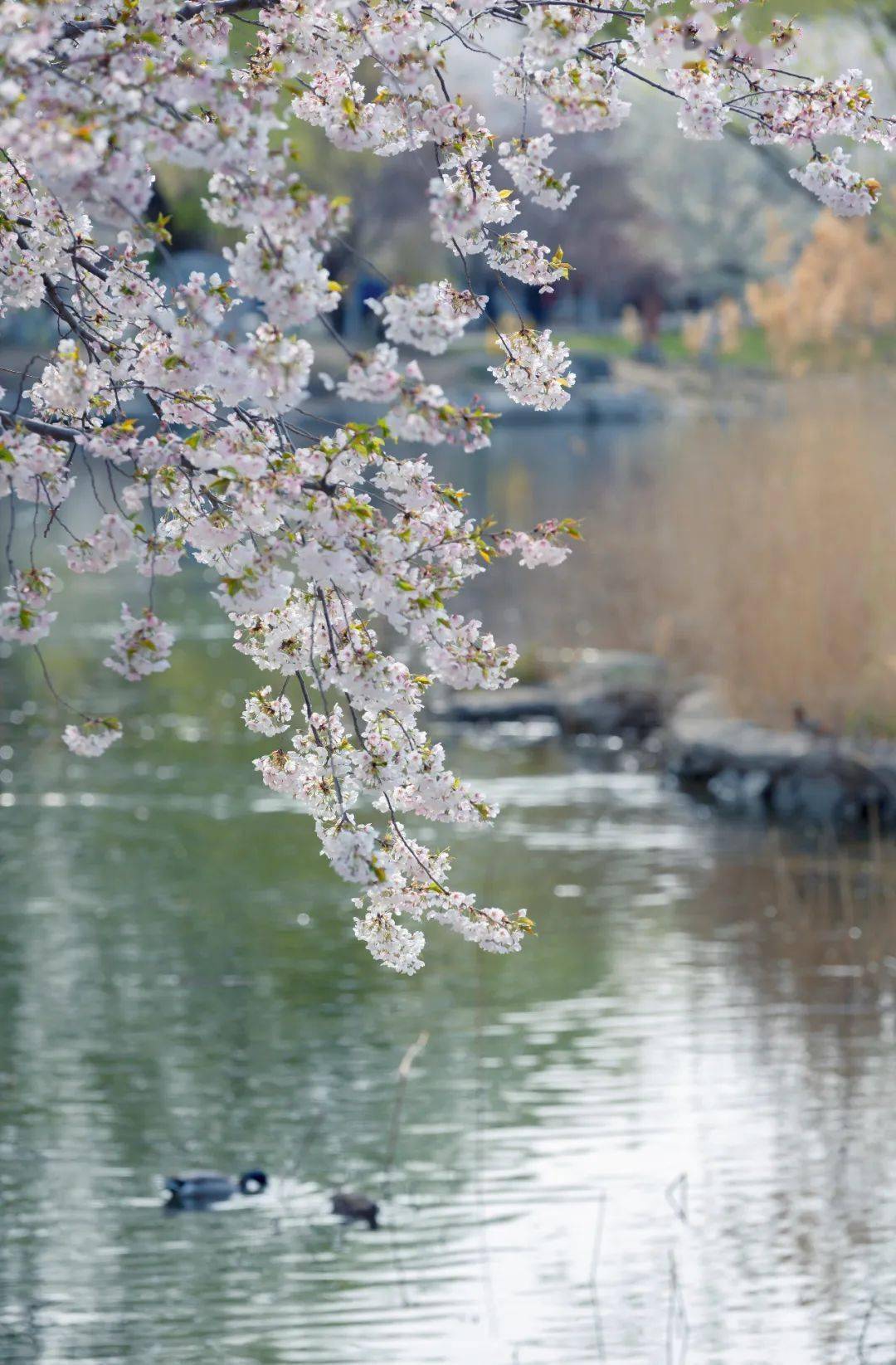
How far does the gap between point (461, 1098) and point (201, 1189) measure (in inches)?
55.3

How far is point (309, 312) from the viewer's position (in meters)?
3.41

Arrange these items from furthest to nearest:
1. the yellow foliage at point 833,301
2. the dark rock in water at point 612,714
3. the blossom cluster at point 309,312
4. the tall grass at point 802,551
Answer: the dark rock in water at point 612,714
the tall grass at point 802,551
the yellow foliage at point 833,301
the blossom cluster at point 309,312

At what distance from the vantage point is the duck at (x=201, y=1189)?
294 inches

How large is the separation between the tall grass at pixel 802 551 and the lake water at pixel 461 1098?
56.5 inches

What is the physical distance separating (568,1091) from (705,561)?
8.09 metres

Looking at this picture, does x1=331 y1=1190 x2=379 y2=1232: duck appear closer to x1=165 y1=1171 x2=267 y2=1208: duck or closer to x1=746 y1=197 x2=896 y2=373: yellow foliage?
x1=165 y1=1171 x2=267 y2=1208: duck

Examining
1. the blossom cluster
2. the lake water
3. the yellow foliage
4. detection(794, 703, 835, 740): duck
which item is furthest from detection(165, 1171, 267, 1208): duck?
the yellow foliage

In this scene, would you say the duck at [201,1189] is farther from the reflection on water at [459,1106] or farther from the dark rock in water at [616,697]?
the dark rock in water at [616,697]

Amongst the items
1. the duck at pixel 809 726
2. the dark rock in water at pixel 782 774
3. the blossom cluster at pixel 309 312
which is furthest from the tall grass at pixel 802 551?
the blossom cluster at pixel 309 312

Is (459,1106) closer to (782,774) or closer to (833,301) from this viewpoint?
(782,774)

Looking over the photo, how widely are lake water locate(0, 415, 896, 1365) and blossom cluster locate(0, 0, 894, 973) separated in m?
2.52

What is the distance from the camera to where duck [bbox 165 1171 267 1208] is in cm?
747

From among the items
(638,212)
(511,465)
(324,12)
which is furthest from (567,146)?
(324,12)

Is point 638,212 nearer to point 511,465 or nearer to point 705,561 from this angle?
point 511,465
